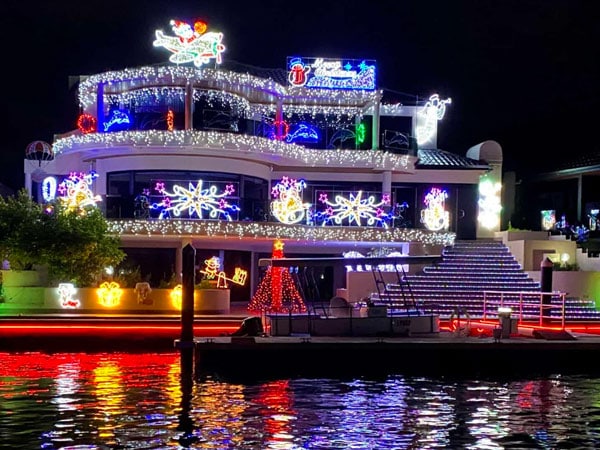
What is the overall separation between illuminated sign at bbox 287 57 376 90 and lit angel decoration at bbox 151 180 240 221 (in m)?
8.76

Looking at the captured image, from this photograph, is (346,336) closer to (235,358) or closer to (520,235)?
(235,358)

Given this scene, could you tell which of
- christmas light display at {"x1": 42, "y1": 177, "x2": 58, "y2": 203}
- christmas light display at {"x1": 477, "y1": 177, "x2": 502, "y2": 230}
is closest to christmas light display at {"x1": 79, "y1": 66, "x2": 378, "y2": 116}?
christmas light display at {"x1": 42, "y1": 177, "x2": 58, "y2": 203}

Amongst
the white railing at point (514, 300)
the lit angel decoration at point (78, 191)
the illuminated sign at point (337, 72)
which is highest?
the illuminated sign at point (337, 72)

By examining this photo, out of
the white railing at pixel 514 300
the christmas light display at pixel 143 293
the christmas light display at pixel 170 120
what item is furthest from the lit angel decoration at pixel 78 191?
the white railing at pixel 514 300

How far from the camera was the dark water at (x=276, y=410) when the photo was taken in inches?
587

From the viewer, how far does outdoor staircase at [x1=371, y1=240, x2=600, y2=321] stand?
106ft

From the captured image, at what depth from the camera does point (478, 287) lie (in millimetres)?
34344

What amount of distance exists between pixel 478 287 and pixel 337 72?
13.3 m

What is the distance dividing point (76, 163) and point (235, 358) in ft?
66.0

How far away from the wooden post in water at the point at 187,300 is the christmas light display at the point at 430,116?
22660 millimetres

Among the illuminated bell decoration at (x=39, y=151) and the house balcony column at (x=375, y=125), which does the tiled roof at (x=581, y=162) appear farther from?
the illuminated bell decoration at (x=39, y=151)

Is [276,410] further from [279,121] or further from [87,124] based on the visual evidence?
[87,124]

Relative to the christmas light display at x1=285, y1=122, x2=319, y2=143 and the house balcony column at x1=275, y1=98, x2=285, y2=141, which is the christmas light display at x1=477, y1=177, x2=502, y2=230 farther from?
the house balcony column at x1=275, y1=98, x2=285, y2=141

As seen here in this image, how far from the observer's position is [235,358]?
2195 centimetres
